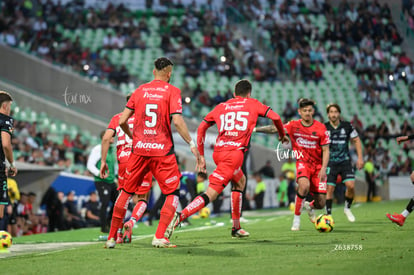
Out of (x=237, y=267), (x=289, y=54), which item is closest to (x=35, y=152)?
(x=237, y=267)

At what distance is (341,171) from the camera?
52.0 ft

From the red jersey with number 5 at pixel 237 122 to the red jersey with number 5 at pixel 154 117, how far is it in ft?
4.48

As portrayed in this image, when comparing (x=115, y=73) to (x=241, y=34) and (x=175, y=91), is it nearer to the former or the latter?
(x=241, y=34)

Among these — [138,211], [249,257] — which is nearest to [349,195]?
[138,211]

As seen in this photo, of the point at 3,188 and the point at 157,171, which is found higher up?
the point at 157,171

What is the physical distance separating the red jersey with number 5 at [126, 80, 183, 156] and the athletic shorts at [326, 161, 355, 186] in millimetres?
6621

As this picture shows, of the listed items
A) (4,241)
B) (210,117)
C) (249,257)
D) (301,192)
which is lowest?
(249,257)

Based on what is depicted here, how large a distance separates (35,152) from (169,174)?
44.5 feet

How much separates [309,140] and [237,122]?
2.77 m

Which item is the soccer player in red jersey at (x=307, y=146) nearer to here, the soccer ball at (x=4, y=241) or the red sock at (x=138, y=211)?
the red sock at (x=138, y=211)

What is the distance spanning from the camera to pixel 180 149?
28875mm

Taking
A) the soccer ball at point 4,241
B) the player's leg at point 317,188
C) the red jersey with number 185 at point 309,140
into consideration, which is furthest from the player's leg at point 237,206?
the soccer ball at point 4,241

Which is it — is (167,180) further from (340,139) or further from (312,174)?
(340,139)

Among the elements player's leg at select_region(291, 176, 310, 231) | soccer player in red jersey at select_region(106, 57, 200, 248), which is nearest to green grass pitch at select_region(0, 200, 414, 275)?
soccer player in red jersey at select_region(106, 57, 200, 248)
